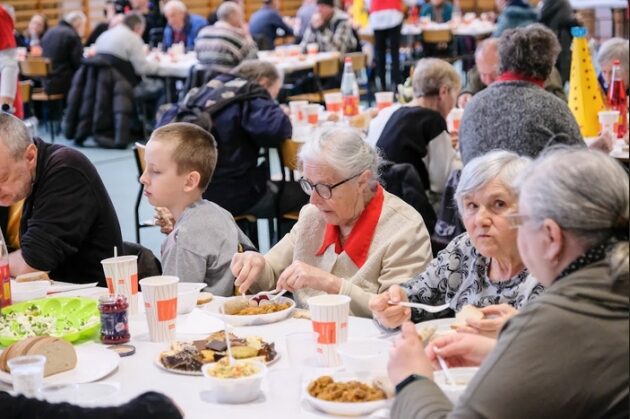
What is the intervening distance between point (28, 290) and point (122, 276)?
45cm

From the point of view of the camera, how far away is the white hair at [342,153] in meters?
3.17

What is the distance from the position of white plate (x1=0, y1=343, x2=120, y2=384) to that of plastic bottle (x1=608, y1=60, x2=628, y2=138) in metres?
3.71

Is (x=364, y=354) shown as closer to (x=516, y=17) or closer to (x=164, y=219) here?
(x=164, y=219)

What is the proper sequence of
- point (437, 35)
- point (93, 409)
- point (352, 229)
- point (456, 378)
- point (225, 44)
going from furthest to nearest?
point (437, 35) < point (225, 44) < point (352, 229) < point (456, 378) < point (93, 409)

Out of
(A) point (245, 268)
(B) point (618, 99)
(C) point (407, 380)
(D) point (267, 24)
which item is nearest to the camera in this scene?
(C) point (407, 380)

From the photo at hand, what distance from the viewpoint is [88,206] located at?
3.69 metres

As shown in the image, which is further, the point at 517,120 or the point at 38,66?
the point at 38,66

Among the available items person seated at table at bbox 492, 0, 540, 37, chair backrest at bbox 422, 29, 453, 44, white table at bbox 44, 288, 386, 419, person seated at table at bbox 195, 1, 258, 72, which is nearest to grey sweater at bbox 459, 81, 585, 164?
white table at bbox 44, 288, 386, 419

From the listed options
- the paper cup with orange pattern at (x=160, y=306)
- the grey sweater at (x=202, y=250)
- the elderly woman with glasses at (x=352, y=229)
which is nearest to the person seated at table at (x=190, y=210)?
the grey sweater at (x=202, y=250)

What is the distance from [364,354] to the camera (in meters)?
2.25

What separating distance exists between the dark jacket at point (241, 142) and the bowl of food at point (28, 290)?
259cm

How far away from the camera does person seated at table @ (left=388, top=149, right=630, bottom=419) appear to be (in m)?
1.71

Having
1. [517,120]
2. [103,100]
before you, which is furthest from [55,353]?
[103,100]

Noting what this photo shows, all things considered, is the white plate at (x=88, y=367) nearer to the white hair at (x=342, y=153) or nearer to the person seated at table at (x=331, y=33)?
the white hair at (x=342, y=153)
